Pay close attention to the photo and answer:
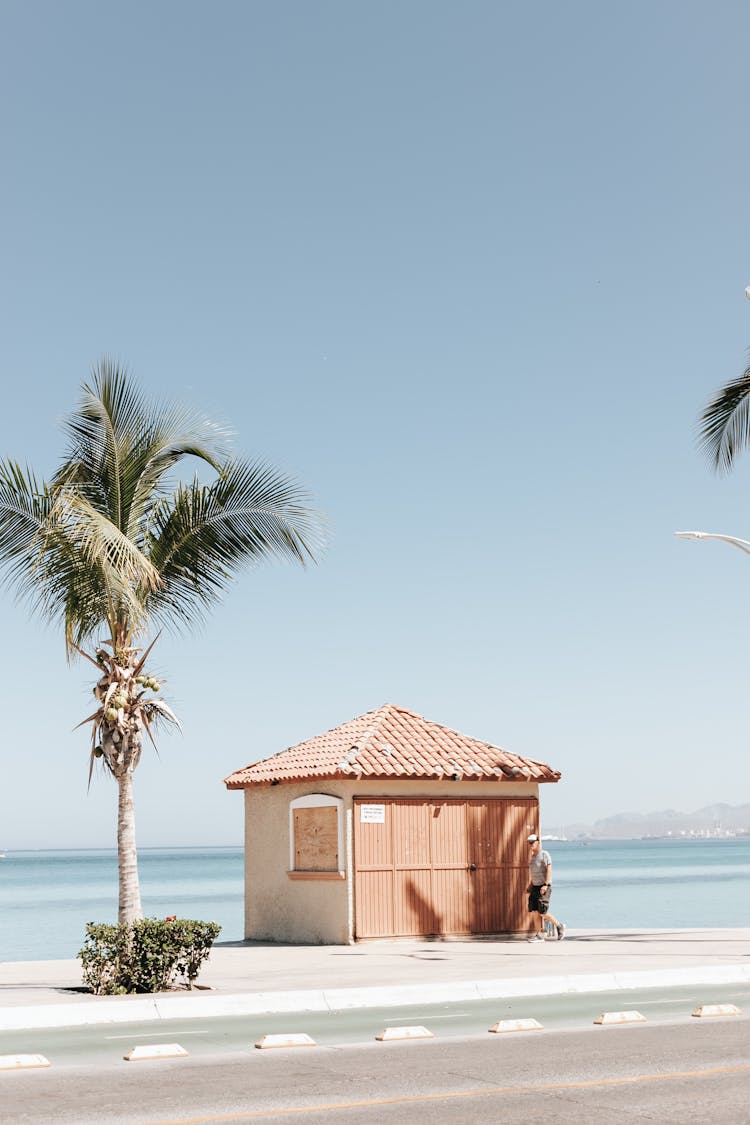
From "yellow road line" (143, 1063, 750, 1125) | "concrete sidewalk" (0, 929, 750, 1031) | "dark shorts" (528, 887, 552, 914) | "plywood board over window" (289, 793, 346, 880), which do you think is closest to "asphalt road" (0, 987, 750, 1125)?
"yellow road line" (143, 1063, 750, 1125)

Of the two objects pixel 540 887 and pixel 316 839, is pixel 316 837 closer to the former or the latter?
pixel 316 839

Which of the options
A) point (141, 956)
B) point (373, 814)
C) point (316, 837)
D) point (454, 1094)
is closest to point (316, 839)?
point (316, 837)

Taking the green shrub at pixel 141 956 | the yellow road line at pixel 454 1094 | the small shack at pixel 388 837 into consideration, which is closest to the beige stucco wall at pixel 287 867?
the small shack at pixel 388 837

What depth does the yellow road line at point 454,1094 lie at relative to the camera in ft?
28.0

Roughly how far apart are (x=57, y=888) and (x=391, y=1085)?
102928 millimetres

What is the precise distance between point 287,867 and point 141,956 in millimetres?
8213

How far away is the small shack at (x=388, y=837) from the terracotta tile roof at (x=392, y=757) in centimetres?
4

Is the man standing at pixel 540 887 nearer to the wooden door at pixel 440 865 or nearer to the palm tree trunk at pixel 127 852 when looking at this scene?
→ the wooden door at pixel 440 865

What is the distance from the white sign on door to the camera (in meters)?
21.8

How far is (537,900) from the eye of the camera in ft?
72.6

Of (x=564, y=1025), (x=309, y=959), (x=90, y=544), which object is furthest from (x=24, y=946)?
(x=564, y=1025)

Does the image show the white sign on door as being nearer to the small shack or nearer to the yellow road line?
the small shack

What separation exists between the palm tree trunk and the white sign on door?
5.94 metres

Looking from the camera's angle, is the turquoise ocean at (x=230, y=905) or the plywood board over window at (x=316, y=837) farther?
the turquoise ocean at (x=230, y=905)
